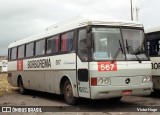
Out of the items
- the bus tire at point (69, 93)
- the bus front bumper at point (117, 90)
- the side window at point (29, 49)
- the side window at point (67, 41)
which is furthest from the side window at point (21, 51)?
the bus front bumper at point (117, 90)

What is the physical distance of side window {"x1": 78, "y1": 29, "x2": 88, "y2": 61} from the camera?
13250 mm

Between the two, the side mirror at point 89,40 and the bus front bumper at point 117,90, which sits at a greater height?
the side mirror at point 89,40

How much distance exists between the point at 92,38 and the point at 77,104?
2.92 meters

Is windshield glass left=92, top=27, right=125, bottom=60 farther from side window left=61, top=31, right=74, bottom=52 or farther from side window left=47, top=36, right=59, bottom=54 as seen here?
side window left=47, top=36, right=59, bottom=54

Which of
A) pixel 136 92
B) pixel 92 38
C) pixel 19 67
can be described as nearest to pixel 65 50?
pixel 92 38

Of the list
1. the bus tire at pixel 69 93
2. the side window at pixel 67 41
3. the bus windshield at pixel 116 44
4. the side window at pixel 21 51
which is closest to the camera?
the bus windshield at pixel 116 44

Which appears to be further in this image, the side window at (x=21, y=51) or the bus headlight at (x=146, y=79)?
the side window at (x=21, y=51)

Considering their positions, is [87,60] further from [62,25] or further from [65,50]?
[62,25]

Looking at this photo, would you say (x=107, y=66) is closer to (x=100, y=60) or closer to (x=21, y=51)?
(x=100, y=60)

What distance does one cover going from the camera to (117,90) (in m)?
13.0

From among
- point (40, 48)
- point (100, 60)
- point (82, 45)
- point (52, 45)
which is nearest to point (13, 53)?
point (40, 48)

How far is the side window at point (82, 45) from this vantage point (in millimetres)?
Result: 13250

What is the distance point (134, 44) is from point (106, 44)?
1.19 metres

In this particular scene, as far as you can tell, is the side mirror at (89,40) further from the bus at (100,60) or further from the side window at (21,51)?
the side window at (21,51)
